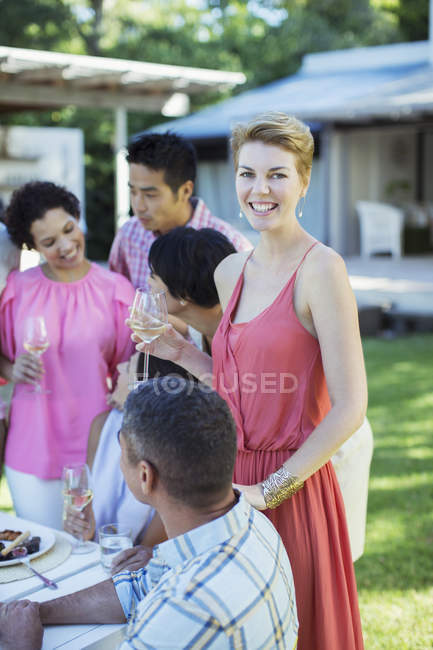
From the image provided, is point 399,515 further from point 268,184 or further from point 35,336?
point 268,184

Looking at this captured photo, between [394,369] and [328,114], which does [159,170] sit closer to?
→ [394,369]

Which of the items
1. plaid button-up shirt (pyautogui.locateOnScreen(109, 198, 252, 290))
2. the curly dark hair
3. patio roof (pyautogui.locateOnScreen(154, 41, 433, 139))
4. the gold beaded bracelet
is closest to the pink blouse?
the curly dark hair

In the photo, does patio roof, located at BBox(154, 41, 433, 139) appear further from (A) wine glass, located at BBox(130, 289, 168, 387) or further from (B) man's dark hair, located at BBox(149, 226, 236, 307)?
(A) wine glass, located at BBox(130, 289, 168, 387)

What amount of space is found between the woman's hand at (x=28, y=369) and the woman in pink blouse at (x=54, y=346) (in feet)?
0.27

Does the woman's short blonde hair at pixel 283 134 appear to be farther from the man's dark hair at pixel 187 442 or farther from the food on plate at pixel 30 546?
the food on plate at pixel 30 546

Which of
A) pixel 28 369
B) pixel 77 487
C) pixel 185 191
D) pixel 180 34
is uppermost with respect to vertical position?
pixel 180 34

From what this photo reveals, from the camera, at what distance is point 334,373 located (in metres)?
2.04

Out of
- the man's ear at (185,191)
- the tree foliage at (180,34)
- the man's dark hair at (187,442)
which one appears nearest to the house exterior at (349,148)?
the tree foliage at (180,34)

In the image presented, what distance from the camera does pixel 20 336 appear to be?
10.9ft

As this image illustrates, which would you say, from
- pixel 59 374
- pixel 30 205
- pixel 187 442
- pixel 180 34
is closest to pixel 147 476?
pixel 187 442

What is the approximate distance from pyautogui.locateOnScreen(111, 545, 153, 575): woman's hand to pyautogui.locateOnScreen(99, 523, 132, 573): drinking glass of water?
31 mm

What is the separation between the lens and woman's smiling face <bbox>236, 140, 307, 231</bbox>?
7.11 ft

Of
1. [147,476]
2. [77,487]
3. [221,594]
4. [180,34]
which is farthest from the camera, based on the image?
[180,34]

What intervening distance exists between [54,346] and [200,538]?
1855 millimetres
